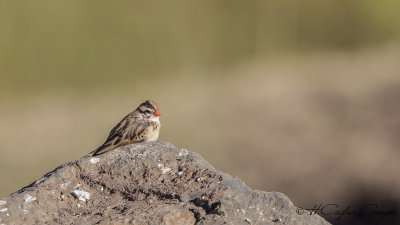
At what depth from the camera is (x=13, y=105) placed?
841 cm

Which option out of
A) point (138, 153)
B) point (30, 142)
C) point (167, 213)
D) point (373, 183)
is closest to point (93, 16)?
point (30, 142)

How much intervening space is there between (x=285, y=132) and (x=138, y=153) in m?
5.04

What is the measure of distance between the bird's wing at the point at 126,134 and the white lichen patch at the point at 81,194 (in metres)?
1.20

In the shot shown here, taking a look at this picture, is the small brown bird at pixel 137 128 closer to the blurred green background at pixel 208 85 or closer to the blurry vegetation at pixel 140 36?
the blurred green background at pixel 208 85

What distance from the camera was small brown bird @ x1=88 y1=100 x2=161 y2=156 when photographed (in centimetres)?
569

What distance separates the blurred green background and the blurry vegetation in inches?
0.5

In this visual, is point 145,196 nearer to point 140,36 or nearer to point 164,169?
point 164,169

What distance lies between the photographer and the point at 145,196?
4098 millimetres

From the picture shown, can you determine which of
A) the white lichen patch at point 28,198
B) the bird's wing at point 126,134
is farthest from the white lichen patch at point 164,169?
the bird's wing at point 126,134

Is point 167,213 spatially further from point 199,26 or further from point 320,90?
point 320,90

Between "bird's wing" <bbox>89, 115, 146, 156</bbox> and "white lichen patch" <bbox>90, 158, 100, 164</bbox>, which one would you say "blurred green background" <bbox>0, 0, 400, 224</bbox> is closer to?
"bird's wing" <bbox>89, 115, 146, 156</bbox>

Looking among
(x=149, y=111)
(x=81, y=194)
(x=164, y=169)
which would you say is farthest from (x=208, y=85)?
(x=81, y=194)

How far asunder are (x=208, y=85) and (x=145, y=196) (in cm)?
498

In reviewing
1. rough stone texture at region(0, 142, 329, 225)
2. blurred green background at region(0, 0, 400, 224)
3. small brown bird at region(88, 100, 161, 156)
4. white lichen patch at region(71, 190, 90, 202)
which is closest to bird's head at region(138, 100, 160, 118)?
small brown bird at region(88, 100, 161, 156)
